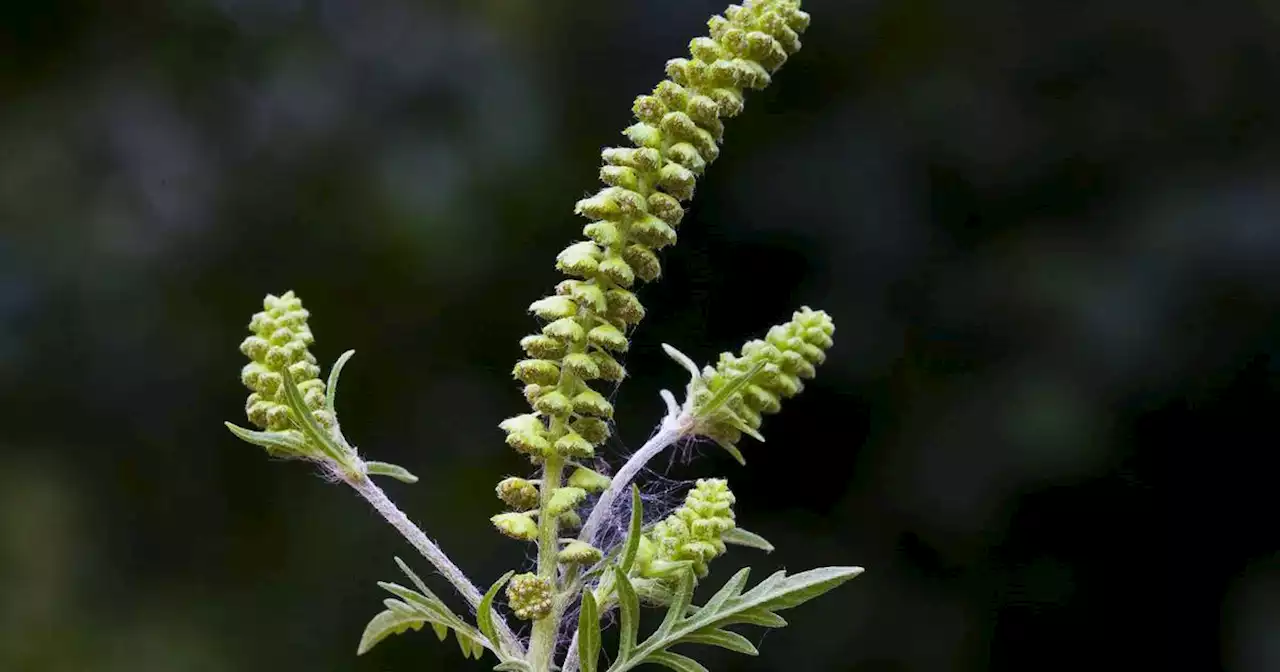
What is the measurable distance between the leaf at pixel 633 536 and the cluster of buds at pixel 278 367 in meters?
0.18

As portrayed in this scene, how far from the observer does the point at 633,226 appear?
0.49 m

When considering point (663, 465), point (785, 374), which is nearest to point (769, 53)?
point (785, 374)

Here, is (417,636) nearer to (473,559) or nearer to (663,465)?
(473,559)

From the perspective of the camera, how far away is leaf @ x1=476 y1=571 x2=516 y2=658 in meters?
0.47

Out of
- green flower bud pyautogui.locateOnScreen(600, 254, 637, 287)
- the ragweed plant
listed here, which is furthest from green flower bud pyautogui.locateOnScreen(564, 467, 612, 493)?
green flower bud pyautogui.locateOnScreen(600, 254, 637, 287)

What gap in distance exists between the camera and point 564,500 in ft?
1.61

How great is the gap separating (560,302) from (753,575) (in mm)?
742

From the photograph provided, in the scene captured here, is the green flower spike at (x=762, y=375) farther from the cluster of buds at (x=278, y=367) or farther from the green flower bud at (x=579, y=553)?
the cluster of buds at (x=278, y=367)

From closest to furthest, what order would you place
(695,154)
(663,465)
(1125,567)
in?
(695,154)
(663,465)
(1125,567)

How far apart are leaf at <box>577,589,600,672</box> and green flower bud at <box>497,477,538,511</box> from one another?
0.20 feet

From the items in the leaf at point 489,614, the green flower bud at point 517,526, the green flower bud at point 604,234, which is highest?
the green flower bud at point 604,234

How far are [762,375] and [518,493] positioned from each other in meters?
0.14

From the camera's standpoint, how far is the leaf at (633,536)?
0.46m

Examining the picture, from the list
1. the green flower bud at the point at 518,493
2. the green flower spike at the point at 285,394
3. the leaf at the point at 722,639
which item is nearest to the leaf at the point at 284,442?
the green flower spike at the point at 285,394
